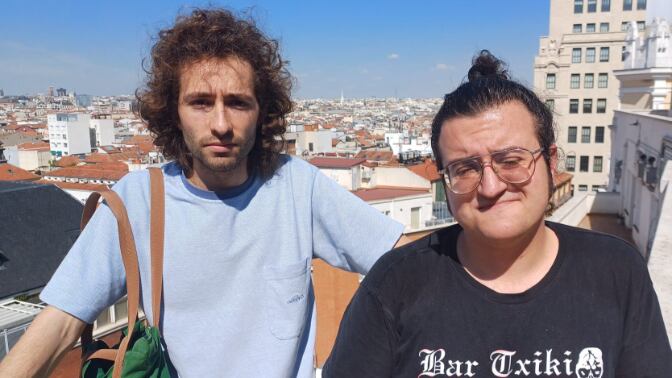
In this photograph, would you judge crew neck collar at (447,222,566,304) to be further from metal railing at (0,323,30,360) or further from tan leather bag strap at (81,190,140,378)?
metal railing at (0,323,30,360)

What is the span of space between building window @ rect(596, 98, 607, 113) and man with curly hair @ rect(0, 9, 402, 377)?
40427 millimetres

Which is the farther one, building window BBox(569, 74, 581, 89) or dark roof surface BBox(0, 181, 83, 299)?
building window BBox(569, 74, 581, 89)

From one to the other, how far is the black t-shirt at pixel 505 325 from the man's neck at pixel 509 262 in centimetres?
2

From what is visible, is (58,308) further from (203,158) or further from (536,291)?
(536,291)

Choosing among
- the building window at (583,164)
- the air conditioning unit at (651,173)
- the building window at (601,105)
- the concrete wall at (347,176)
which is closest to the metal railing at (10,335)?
the air conditioning unit at (651,173)

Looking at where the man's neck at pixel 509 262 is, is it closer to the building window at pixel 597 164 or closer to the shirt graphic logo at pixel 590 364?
the shirt graphic logo at pixel 590 364

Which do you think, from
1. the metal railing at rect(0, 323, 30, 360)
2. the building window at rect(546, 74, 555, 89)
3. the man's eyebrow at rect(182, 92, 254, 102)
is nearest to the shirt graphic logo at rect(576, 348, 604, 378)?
the man's eyebrow at rect(182, 92, 254, 102)

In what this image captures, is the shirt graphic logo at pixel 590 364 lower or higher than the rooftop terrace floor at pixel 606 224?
higher

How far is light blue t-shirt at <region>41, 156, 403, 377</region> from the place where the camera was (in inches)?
67.2

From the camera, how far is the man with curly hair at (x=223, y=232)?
5.65ft

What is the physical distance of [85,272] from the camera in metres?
1.67

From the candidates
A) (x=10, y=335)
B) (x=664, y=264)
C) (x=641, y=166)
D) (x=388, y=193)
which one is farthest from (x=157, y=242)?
(x=388, y=193)

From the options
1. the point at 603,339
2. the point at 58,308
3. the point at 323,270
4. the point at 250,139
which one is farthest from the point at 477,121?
the point at 323,270

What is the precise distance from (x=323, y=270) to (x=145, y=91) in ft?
10.3
